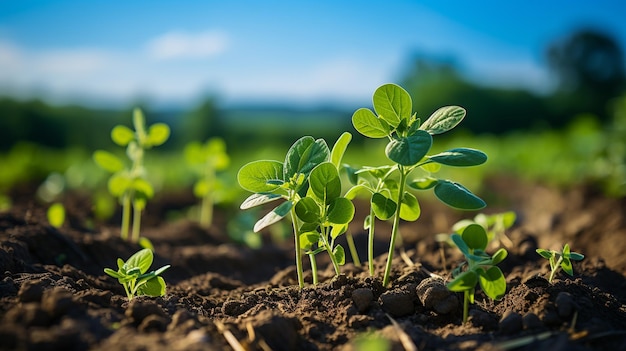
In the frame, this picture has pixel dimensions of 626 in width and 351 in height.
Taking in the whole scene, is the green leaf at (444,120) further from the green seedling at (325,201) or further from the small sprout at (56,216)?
the small sprout at (56,216)

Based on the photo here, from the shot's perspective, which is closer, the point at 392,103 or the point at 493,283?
the point at 493,283

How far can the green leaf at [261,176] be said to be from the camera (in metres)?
1.83

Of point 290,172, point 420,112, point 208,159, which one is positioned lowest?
point 290,172

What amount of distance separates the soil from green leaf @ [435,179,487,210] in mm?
328

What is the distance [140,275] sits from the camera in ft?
6.21

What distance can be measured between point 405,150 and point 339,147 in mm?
301

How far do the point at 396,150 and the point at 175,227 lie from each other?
2.69 m

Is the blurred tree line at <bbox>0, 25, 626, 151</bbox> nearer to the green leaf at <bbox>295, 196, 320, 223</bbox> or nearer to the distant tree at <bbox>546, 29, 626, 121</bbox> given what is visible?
the distant tree at <bbox>546, 29, 626, 121</bbox>

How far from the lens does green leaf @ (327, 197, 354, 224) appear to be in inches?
72.2

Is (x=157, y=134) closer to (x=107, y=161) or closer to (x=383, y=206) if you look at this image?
(x=107, y=161)

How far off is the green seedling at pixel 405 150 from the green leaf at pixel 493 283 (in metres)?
0.23

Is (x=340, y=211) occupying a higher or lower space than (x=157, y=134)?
lower

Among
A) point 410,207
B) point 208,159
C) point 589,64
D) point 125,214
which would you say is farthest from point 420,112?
point 410,207

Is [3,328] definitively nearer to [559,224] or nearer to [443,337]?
[443,337]
